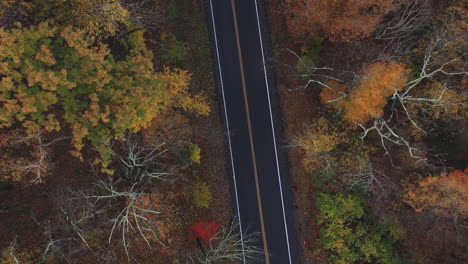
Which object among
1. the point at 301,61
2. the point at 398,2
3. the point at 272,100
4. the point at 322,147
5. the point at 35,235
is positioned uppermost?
the point at 398,2

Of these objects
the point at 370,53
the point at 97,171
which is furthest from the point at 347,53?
the point at 97,171

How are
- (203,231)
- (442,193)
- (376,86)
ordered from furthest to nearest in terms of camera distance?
(203,231), (442,193), (376,86)

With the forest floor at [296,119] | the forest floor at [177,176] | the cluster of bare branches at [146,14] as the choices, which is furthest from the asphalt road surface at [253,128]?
the cluster of bare branches at [146,14]

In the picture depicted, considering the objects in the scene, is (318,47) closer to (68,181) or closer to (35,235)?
(68,181)

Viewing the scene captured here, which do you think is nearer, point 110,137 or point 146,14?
point 110,137

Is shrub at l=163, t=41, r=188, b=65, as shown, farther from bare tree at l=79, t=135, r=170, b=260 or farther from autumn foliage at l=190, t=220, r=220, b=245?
autumn foliage at l=190, t=220, r=220, b=245

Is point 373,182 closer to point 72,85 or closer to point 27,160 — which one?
point 72,85

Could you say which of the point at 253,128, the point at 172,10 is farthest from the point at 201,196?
the point at 172,10
